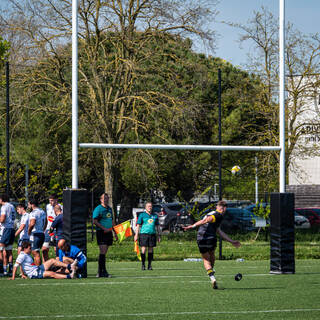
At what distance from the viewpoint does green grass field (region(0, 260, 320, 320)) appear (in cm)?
906

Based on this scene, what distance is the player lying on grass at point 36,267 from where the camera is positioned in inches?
546

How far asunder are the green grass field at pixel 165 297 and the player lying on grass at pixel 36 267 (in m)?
0.32

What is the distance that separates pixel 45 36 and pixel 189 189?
1052 cm

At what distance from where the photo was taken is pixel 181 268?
56.5 ft

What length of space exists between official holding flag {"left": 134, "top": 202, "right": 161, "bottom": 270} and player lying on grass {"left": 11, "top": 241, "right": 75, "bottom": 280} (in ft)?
9.89

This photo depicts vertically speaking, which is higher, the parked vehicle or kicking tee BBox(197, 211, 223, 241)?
kicking tee BBox(197, 211, 223, 241)

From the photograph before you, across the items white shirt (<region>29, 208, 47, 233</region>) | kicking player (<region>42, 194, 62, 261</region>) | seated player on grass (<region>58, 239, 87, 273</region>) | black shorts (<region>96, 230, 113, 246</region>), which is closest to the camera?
seated player on grass (<region>58, 239, 87, 273</region>)

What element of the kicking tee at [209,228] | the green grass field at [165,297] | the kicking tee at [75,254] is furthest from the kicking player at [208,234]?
the kicking tee at [75,254]

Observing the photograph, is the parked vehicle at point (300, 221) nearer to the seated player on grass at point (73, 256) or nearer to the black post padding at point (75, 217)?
the black post padding at point (75, 217)

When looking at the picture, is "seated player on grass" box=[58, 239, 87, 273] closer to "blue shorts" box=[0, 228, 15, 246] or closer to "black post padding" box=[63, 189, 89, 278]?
"black post padding" box=[63, 189, 89, 278]

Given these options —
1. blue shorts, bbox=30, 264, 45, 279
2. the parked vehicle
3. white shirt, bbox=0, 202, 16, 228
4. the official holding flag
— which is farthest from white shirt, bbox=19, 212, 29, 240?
the parked vehicle

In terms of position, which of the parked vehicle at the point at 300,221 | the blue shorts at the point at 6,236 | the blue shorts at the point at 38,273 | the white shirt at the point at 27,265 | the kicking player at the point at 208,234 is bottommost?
the parked vehicle at the point at 300,221

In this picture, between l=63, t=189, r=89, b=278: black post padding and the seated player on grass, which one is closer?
the seated player on grass

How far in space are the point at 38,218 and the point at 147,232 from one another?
282 cm
